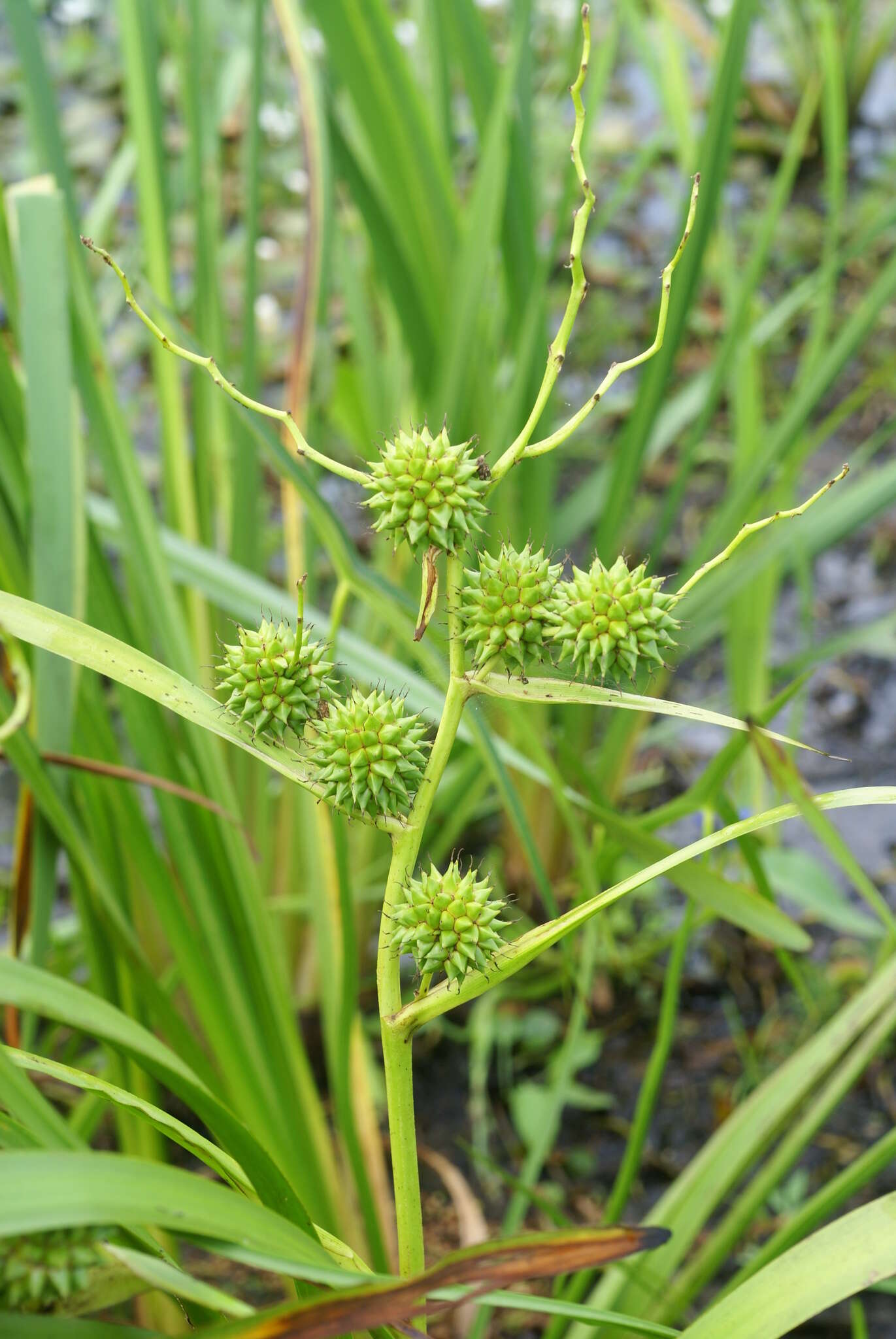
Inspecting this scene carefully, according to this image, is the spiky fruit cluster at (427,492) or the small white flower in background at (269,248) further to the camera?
the small white flower in background at (269,248)

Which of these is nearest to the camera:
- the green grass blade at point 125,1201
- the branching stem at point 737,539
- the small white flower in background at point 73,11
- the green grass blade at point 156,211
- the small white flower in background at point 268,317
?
the green grass blade at point 125,1201

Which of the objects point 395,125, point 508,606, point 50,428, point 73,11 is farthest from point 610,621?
point 73,11

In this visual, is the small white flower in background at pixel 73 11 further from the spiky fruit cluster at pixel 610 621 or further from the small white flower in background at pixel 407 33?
the spiky fruit cluster at pixel 610 621

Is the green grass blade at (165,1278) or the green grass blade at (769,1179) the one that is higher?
the green grass blade at (769,1179)

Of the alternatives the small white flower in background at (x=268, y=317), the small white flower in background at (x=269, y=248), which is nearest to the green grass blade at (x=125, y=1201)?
the small white flower in background at (x=268, y=317)

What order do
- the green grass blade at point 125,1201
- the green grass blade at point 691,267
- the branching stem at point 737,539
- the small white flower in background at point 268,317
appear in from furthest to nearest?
the small white flower in background at point 268,317, the green grass blade at point 691,267, the branching stem at point 737,539, the green grass blade at point 125,1201

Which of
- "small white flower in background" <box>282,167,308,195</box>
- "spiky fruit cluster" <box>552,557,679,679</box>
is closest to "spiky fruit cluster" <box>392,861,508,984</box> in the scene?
"spiky fruit cluster" <box>552,557,679,679</box>

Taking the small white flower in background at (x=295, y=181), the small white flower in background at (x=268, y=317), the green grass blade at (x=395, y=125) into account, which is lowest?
the green grass blade at (x=395, y=125)
